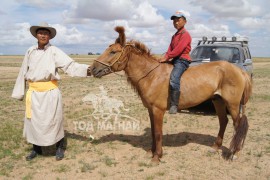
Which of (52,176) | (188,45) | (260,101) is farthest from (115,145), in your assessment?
(260,101)

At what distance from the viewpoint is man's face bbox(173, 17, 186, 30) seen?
210 inches

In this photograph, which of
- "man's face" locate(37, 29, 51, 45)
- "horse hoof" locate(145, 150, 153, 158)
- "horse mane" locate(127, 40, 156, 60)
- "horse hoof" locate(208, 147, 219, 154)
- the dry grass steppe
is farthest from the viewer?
"horse hoof" locate(208, 147, 219, 154)

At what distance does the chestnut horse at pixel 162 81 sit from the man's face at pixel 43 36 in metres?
0.99

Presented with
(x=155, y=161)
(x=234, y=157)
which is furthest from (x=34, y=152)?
(x=234, y=157)

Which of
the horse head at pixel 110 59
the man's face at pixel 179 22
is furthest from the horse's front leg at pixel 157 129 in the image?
the man's face at pixel 179 22

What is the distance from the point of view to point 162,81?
5.45 metres

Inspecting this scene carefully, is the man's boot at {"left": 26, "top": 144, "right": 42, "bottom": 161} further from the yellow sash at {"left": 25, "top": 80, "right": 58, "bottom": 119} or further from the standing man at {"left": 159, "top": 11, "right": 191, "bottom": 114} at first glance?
the standing man at {"left": 159, "top": 11, "right": 191, "bottom": 114}

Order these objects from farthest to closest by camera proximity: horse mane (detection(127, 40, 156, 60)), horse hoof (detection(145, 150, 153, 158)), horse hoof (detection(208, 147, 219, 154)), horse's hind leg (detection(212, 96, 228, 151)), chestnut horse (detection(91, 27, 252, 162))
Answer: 1. horse's hind leg (detection(212, 96, 228, 151))
2. horse hoof (detection(208, 147, 219, 154))
3. horse hoof (detection(145, 150, 153, 158))
4. horse mane (detection(127, 40, 156, 60))
5. chestnut horse (detection(91, 27, 252, 162))

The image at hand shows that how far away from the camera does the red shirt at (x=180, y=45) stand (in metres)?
5.33

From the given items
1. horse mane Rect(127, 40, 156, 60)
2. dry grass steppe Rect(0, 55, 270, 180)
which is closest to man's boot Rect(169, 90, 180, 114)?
horse mane Rect(127, 40, 156, 60)

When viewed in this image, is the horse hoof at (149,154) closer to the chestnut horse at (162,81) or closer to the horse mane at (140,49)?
the chestnut horse at (162,81)

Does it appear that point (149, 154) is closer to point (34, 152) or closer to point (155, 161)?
point (155, 161)

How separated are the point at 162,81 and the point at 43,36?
7.65ft

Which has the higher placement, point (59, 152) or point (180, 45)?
point (180, 45)
